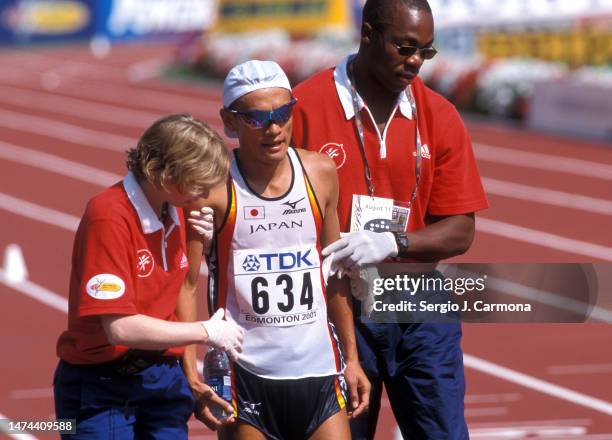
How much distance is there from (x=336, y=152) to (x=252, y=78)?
0.67 m

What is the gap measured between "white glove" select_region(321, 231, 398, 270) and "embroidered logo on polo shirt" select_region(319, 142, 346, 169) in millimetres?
367

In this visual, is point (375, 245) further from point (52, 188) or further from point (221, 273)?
point (52, 188)

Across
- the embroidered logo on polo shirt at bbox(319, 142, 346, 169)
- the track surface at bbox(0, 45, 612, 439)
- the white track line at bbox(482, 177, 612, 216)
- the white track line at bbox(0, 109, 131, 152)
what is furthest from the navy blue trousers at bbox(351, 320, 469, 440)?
the white track line at bbox(0, 109, 131, 152)

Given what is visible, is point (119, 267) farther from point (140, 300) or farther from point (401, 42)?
point (401, 42)

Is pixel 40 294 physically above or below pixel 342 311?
below

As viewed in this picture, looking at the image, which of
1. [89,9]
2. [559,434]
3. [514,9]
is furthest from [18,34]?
[559,434]

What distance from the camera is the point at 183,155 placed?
14.9 feet

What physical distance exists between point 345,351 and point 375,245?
42 cm

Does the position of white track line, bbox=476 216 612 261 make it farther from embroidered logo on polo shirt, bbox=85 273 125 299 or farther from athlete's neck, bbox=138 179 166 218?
embroidered logo on polo shirt, bbox=85 273 125 299

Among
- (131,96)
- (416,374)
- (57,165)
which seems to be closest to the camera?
(416,374)

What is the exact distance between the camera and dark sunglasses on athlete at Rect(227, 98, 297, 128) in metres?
4.88

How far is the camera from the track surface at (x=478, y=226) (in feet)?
28.9

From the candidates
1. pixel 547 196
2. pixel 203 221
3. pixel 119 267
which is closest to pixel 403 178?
pixel 203 221

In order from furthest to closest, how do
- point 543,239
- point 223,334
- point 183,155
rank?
point 543,239 → point 223,334 → point 183,155
